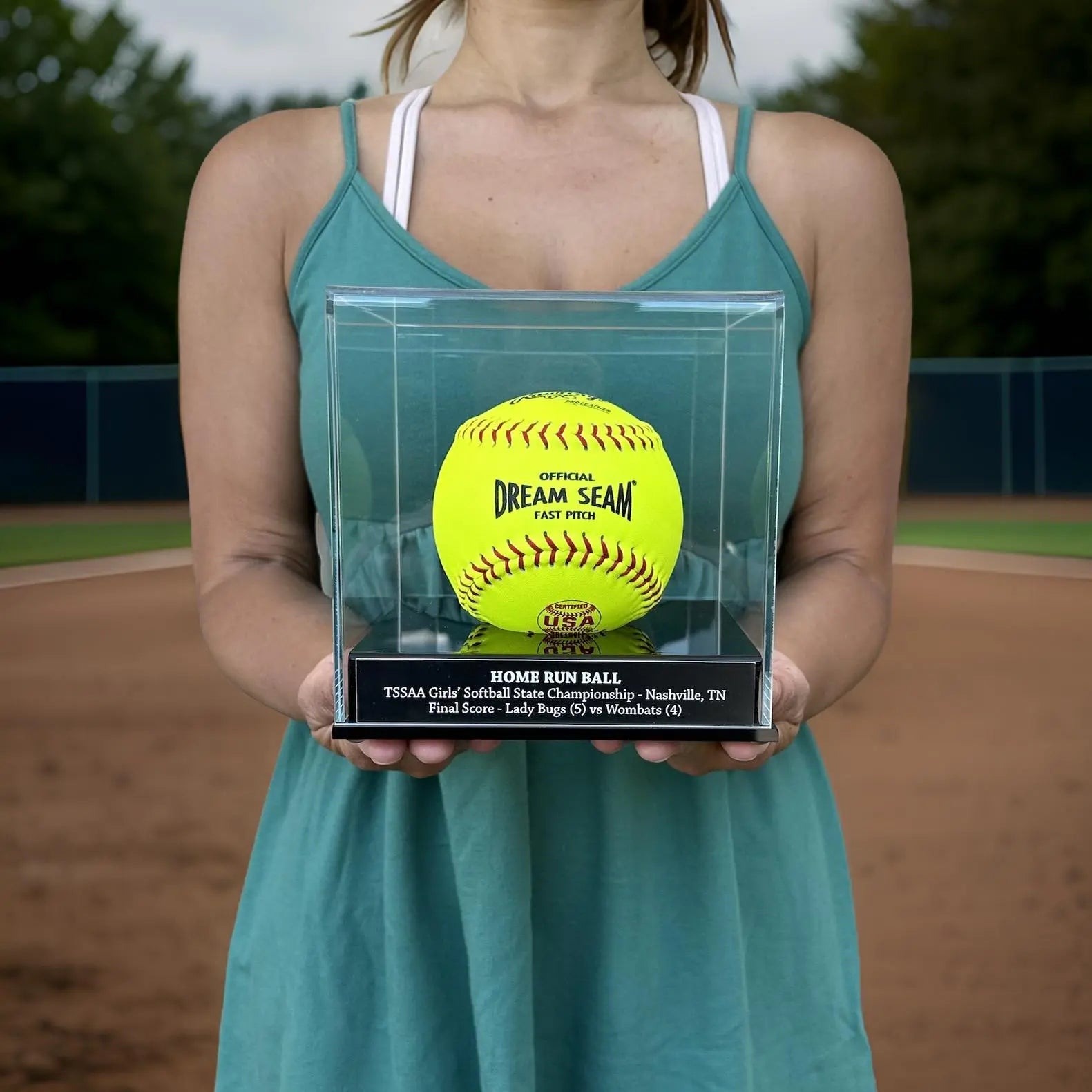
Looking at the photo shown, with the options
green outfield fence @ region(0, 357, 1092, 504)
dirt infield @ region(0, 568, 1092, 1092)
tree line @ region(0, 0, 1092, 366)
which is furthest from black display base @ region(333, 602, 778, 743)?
tree line @ region(0, 0, 1092, 366)

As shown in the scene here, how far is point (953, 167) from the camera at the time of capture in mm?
19578

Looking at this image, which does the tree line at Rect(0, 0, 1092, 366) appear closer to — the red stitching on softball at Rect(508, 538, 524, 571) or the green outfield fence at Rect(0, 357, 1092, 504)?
the green outfield fence at Rect(0, 357, 1092, 504)

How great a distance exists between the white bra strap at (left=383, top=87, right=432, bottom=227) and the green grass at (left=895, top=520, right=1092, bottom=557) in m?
12.4

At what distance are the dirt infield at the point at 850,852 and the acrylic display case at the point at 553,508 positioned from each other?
15.0 inches

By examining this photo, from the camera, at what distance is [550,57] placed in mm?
1174

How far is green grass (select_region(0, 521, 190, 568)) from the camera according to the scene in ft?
43.1

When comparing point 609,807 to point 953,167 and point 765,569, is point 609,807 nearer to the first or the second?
point 765,569

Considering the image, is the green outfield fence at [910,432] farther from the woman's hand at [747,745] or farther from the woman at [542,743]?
the woman's hand at [747,745]

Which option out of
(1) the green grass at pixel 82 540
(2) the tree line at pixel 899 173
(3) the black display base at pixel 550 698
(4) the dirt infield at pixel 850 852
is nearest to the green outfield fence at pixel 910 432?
(1) the green grass at pixel 82 540

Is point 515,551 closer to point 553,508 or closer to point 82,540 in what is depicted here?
point 553,508

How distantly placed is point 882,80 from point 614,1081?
2215 centimetres

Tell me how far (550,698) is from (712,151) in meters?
0.51

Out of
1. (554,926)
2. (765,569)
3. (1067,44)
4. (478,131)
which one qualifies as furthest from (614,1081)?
(1067,44)

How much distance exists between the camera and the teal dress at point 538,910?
3.40 feet
